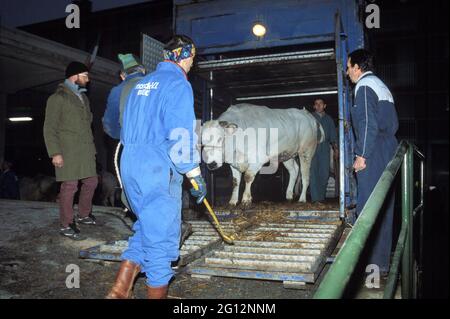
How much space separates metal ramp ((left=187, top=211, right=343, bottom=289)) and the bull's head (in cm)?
225

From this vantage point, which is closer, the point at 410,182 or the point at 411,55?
the point at 410,182

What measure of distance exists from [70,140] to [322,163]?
240 inches

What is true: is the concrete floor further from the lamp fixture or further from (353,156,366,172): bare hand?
the lamp fixture

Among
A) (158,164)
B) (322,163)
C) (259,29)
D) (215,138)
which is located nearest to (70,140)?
(158,164)

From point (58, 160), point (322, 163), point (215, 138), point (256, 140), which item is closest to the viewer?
point (58, 160)

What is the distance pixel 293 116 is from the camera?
8.91 meters

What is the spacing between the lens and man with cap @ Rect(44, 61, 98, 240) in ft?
15.7

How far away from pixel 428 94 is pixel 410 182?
74.0 feet

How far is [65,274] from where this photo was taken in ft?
12.8

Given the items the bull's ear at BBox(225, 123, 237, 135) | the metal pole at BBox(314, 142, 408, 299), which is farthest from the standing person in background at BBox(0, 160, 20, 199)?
the metal pole at BBox(314, 142, 408, 299)

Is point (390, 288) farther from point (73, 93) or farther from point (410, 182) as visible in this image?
point (73, 93)

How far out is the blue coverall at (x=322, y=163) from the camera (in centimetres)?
893

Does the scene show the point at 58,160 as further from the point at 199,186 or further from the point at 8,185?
the point at 8,185

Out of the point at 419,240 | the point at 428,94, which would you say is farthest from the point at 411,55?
the point at 419,240
